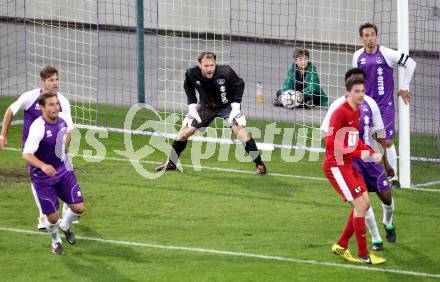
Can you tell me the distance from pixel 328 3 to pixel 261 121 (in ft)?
17.0

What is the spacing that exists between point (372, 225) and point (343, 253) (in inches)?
18.8

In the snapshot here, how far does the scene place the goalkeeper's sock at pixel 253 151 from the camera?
17328mm

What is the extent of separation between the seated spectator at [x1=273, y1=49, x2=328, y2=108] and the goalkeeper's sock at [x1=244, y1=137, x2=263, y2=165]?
328cm

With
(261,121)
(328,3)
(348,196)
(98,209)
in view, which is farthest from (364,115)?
(328,3)

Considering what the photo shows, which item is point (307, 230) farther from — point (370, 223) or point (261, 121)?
point (261, 121)

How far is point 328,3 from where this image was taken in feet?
83.4

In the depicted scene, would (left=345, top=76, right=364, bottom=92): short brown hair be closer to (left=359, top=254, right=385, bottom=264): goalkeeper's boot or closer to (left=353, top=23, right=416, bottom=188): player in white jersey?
(left=359, top=254, right=385, bottom=264): goalkeeper's boot

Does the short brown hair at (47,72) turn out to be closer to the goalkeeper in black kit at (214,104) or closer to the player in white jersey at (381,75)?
the goalkeeper in black kit at (214,104)

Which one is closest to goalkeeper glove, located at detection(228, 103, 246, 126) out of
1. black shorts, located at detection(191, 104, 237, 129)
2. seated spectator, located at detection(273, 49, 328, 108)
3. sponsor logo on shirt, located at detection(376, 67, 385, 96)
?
black shorts, located at detection(191, 104, 237, 129)

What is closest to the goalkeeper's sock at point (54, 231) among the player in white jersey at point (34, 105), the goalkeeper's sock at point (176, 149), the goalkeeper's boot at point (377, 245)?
the player in white jersey at point (34, 105)

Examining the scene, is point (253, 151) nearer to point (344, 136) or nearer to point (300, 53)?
point (300, 53)

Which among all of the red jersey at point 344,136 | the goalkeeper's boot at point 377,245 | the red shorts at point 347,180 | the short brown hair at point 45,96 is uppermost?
the short brown hair at point 45,96

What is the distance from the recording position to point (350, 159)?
42.4 ft

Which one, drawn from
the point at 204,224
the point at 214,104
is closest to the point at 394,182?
the point at 214,104
